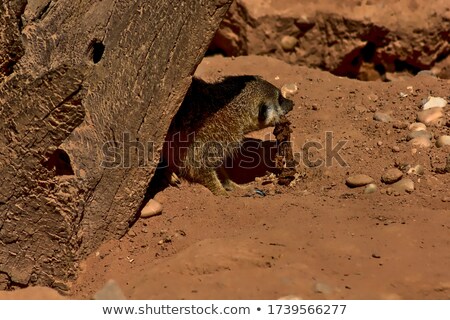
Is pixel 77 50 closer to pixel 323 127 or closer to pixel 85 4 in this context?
pixel 85 4

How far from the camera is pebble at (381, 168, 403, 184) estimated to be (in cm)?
464

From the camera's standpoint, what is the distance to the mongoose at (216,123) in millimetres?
5164

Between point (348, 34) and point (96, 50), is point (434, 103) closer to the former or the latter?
point (348, 34)

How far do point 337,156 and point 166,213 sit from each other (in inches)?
50.3

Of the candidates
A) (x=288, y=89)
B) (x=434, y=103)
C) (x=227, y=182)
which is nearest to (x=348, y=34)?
(x=288, y=89)

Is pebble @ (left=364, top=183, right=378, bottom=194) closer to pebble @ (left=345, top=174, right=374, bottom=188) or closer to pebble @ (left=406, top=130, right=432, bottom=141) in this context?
pebble @ (left=345, top=174, right=374, bottom=188)

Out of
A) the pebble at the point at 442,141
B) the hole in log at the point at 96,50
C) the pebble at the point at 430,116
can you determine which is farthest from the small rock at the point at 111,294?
the pebble at the point at 430,116

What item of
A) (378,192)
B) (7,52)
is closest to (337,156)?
(378,192)

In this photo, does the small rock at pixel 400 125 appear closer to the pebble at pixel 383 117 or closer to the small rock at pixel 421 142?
the pebble at pixel 383 117

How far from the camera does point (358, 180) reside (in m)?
4.68

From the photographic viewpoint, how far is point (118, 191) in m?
4.26

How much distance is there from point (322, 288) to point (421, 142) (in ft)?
6.30

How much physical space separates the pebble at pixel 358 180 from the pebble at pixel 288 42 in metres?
2.62

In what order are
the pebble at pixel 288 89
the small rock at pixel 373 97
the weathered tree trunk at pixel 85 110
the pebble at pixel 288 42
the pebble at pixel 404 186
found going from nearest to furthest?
the weathered tree trunk at pixel 85 110
the pebble at pixel 404 186
the small rock at pixel 373 97
the pebble at pixel 288 89
the pebble at pixel 288 42
